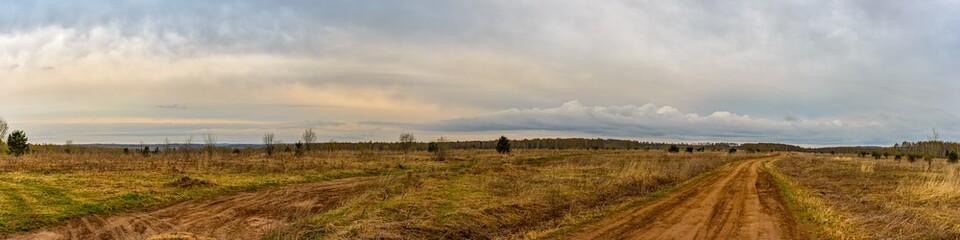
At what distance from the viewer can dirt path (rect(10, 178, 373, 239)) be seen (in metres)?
14.6

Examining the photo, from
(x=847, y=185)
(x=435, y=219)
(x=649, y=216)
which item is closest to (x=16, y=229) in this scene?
(x=435, y=219)

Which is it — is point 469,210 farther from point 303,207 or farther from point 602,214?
point 303,207

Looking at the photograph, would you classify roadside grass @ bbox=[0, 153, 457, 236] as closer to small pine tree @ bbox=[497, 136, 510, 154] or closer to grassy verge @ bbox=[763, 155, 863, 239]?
grassy verge @ bbox=[763, 155, 863, 239]

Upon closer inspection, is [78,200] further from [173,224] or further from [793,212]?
[793,212]

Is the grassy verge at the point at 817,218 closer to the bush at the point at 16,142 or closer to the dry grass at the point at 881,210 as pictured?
the dry grass at the point at 881,210

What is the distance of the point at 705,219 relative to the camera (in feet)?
52.4

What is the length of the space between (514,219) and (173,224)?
10.1 metres

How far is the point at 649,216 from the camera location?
54.4 feet

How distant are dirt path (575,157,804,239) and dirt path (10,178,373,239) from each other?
374 inches

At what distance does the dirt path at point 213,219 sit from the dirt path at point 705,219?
31.2 feet

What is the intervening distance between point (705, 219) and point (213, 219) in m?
15.0

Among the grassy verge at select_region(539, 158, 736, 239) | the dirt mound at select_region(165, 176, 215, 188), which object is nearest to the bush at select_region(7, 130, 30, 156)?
the dirt mound at select_region(165, 176, 215, 188)

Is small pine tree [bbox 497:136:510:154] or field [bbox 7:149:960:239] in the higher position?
small pine tree [bbox 497:136:510:154]

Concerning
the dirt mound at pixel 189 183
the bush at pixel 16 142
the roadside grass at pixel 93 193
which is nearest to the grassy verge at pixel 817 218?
the roadside grass at pixel 93 193
